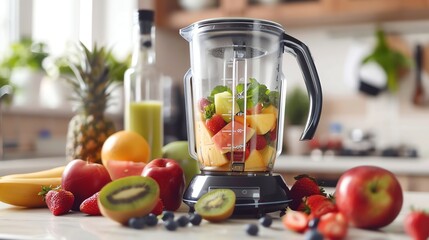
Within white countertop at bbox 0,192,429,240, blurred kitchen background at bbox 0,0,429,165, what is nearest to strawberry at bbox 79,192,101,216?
white countertop at bbox 0,192,429,240

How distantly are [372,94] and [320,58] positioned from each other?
35 centimetres

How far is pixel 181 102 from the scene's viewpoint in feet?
10.5

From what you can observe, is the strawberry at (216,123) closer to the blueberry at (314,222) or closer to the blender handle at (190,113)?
the blender handle at (190,113)

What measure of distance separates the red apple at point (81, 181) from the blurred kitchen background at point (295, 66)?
1.44 m

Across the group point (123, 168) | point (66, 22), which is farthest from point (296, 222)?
point (66, 22)

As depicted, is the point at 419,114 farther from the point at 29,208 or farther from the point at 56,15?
the point at 29,208

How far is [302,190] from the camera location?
1.00 meters

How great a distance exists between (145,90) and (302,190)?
2.02 feet

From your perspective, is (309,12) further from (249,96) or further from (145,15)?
(249,96)

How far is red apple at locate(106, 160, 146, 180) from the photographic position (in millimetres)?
1151

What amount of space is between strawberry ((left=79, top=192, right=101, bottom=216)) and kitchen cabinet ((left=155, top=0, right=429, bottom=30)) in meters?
2.01

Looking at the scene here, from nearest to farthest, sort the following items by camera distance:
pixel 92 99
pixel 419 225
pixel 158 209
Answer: pixel 419 225, pixel 158 209, pixel 92 99

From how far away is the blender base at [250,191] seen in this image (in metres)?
0.92

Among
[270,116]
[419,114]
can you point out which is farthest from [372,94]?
[270,116]
